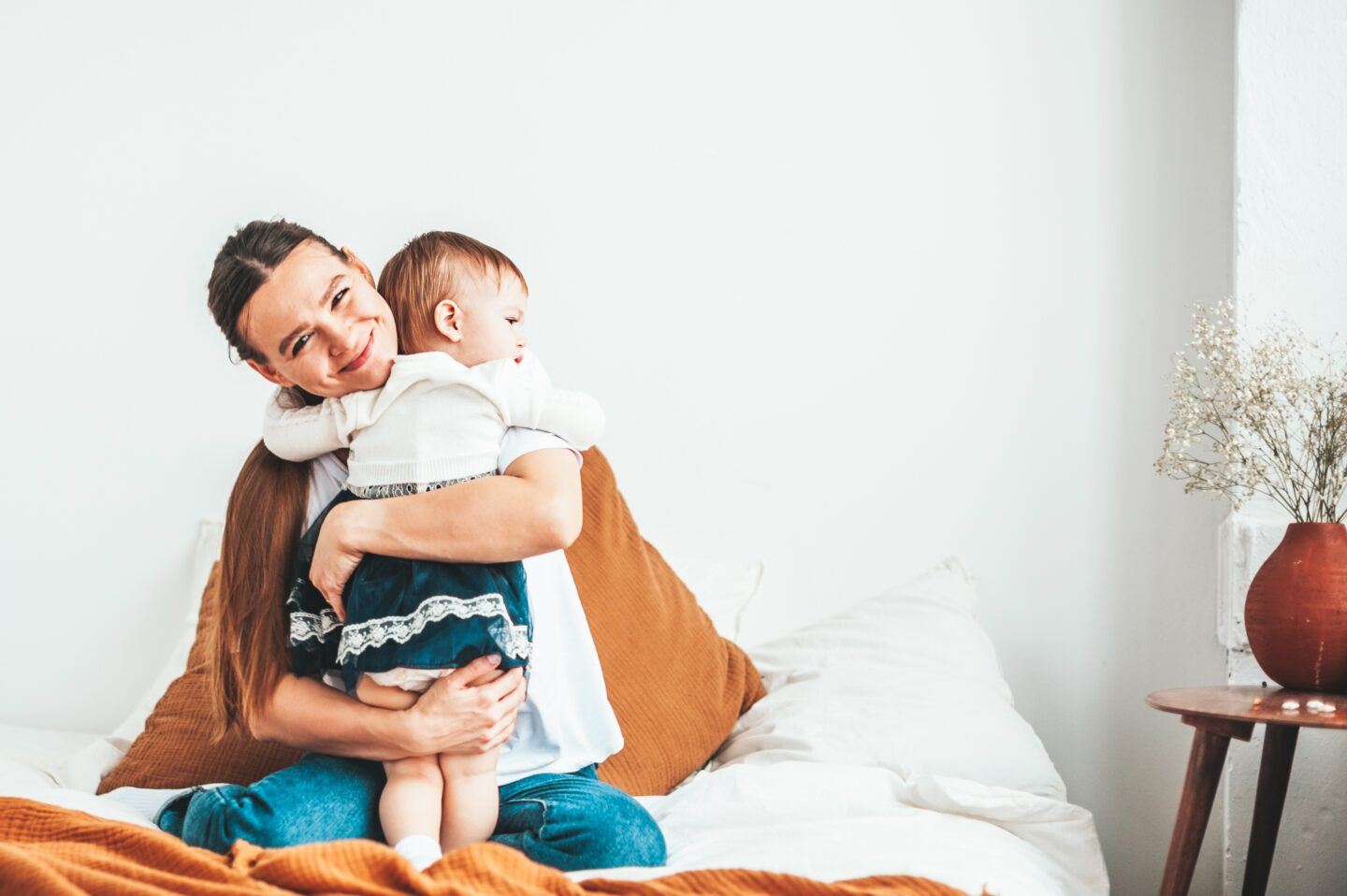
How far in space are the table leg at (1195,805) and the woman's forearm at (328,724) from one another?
99 centimetres

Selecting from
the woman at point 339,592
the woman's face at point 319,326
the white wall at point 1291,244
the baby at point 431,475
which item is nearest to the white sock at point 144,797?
the woman at point 339,592

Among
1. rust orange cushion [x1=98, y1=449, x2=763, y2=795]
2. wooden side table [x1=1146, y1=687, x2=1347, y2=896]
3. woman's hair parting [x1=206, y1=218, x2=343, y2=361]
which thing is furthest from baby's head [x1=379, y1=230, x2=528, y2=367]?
wooden side table [x1=1146, y1=687, x2=1347, y2=896]

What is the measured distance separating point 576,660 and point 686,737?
1.05 feet

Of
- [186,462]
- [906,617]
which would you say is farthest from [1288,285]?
[186,462]

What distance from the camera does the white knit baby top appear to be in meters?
1.23

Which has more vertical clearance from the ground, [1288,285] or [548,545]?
[1288,285]

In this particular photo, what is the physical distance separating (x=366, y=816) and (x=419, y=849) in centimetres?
16

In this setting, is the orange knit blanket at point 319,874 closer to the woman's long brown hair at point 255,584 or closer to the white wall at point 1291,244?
the woman's long brown hair at point 255,584

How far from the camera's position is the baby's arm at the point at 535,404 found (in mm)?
1239

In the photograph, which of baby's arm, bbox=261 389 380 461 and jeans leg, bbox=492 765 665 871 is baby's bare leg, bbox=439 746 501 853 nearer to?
jeans leg, bbox=492 765 665 871

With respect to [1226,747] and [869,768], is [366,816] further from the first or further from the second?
[1226,747]

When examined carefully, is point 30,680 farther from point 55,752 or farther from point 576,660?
point 576,660

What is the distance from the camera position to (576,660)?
4.57 ft

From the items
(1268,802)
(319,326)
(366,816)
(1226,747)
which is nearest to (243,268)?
(319,326)
